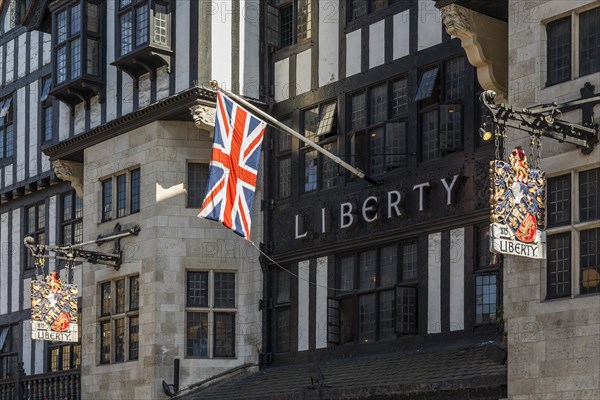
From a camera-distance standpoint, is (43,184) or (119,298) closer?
(119,298)

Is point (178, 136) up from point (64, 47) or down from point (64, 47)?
down

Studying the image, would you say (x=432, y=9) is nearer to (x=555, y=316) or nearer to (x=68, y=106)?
(x=555, y=316)

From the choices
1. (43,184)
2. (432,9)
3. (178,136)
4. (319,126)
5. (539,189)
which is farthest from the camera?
(43,184)

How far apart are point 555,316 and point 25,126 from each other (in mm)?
19889

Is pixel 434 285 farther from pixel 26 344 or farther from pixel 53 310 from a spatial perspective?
pixel 26 344

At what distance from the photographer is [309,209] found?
26.0 meters

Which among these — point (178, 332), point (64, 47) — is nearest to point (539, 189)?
point (178, 332)

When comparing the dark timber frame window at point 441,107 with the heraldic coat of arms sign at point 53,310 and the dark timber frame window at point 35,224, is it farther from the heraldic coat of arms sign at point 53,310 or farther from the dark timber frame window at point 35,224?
the dark timber frame window at point 35,224

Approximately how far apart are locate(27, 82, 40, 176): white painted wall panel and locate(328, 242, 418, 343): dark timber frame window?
1184 cm

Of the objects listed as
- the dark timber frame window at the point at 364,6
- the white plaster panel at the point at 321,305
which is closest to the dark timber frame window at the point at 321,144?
the white plaster panel at the point at 321,305

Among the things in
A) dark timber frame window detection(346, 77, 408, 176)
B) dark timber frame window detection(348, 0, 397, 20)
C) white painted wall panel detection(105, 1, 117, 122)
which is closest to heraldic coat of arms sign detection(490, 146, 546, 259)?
dark timber frame window detection(346, 77, 408, 176)

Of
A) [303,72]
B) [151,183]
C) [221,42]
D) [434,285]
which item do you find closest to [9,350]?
[151,183]

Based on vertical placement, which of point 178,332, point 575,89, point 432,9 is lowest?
point 178,332

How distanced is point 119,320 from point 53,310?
1391 mm
